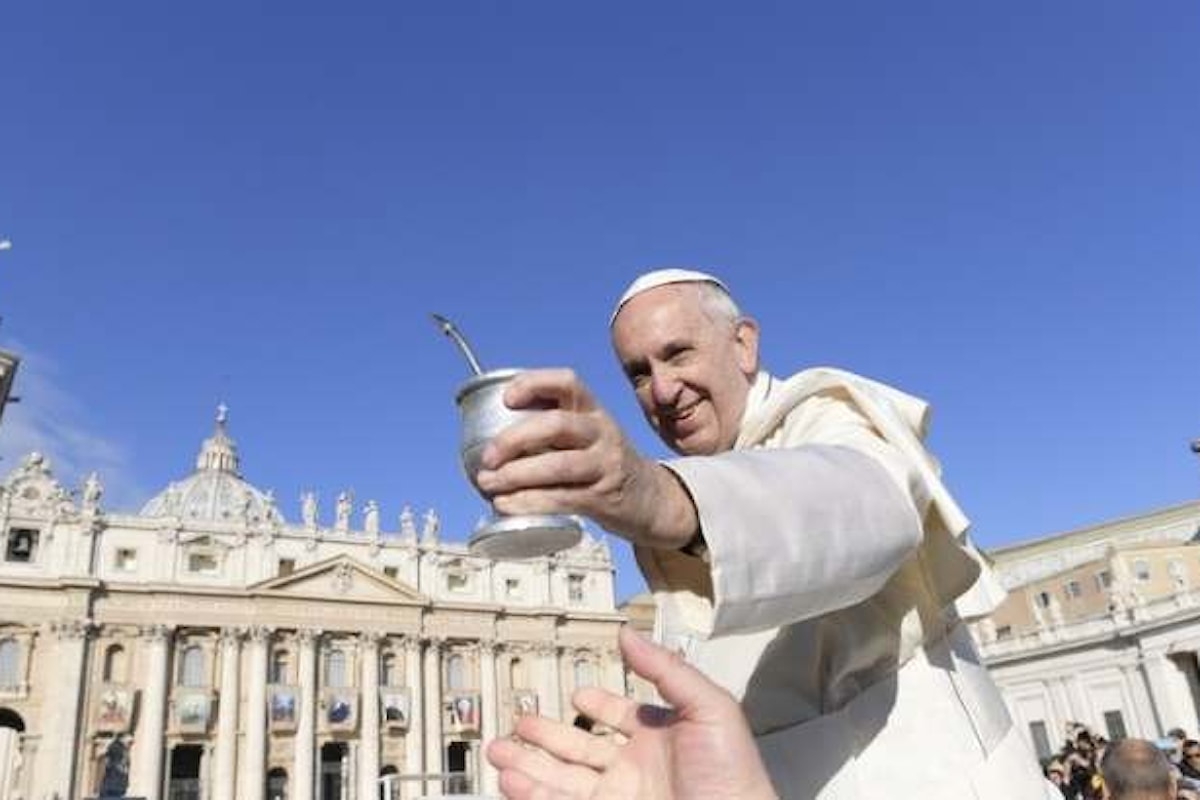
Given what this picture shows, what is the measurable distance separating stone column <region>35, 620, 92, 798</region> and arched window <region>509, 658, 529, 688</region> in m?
15.6

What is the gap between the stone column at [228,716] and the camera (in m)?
34.1

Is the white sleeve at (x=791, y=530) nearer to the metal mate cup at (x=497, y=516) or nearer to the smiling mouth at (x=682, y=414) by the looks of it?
the metal mate cup at (x=497, y=516)

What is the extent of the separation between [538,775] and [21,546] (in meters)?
41.1

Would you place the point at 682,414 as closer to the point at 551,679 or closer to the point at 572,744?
the point at 572,744

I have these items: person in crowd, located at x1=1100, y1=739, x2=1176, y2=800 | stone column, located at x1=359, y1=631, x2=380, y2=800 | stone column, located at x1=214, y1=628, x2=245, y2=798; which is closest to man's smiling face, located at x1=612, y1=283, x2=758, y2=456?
person in crowd, located at x1=1100, y1=739, x2=1176, y2=800

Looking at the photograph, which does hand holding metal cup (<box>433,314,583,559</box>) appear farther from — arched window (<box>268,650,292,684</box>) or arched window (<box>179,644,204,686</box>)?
Result: arched window (<box>268,650,292,684</box>)

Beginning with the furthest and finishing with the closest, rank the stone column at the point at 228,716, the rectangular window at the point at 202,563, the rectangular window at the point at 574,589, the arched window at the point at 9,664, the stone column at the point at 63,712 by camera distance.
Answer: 1. the rectangular window at the point at 574,589
2. the rectangular window at the point at 202,563
3. the stone column at the point at 228,716
4. the arched window at the point at 9,664
5. the stone column at the point at 63,712

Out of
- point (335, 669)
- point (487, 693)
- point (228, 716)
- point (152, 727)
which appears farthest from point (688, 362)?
point (487, 693)

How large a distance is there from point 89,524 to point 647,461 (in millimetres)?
41152

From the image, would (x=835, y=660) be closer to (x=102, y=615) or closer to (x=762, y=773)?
(x=762, y=773)

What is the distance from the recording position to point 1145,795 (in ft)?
16.3

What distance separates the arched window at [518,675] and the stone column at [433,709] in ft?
12.1

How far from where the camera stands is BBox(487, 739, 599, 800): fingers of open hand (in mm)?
1384

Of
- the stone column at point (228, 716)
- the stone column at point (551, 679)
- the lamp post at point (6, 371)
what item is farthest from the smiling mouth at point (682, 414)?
the stone column at point (551, 679)
